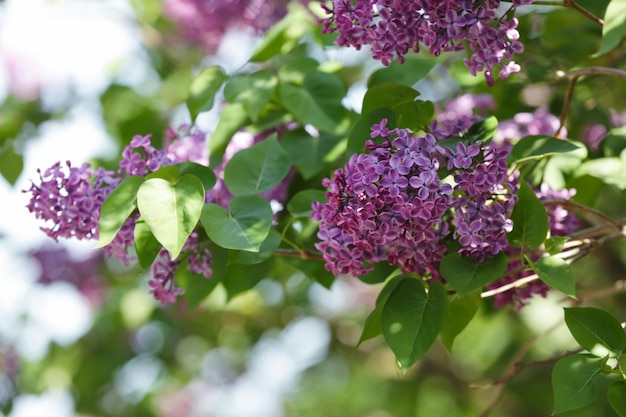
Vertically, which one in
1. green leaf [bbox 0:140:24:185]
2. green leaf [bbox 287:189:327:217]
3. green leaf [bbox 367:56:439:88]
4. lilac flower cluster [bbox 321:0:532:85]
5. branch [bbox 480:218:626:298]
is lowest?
green leaf [bbox 0:140:24:185]

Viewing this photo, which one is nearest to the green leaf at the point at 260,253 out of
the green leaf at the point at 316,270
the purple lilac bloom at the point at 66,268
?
the green leaf at the point at 316,270

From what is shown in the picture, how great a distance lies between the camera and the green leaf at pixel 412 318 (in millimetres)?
851

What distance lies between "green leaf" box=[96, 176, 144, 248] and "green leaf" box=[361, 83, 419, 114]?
309 millimetres

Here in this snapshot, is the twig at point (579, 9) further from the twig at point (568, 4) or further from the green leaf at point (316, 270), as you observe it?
the green leaf at point (316, 270)

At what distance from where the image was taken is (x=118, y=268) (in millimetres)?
2785

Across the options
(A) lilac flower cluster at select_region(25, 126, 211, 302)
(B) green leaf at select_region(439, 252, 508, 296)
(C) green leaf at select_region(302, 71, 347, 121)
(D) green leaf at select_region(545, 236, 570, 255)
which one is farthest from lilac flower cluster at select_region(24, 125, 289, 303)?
(D) green leaf at select_region(545, 236, 570, 255)

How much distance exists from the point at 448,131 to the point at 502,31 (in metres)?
0.15

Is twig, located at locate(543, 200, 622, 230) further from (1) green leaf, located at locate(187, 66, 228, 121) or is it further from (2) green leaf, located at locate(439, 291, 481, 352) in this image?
(1) green leaf, located at locate(187, 66, 228, 121)

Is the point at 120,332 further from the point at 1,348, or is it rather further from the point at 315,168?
the point at 315,168

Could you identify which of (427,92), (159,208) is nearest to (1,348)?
(427,92)

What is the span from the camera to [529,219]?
90 centimetres

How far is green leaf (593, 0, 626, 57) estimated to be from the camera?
881 mm

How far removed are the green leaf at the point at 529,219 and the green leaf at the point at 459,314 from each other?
9 centimetres

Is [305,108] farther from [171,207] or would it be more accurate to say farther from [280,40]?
[171,207]
